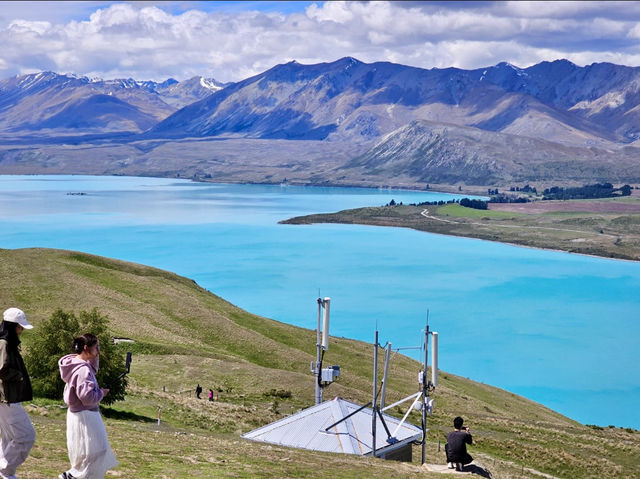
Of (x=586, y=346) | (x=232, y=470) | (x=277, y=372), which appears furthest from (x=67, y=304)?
(x=586, y=346)

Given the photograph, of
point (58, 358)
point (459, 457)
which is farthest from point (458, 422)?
point (58, 358)

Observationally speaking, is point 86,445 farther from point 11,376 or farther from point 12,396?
point 11,376

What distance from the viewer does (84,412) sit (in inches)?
533

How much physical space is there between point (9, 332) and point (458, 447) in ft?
44.9

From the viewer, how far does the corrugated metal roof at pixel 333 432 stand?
98.8ft

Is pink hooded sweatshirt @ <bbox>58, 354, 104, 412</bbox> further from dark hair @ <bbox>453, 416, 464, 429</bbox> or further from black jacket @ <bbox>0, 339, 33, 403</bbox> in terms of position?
dark hair @ <bbox>453, 416, 464, 429</bbox>

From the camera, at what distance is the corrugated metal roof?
3011 cm

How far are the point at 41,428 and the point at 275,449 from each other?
27.2 feet

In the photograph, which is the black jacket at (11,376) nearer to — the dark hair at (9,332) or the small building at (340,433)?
the dark hair at (9,332)

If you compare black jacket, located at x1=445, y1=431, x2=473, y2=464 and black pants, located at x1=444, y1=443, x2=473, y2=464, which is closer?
black jacket, located at x1=445, y1=431, x2=473, y2=464

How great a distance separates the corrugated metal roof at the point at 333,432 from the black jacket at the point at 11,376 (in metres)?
17.2

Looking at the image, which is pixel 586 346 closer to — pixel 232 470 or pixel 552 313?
pixel 552 313

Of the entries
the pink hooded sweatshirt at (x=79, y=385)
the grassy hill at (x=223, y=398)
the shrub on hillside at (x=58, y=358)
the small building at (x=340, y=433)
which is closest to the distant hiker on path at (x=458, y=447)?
the grassy hill at (x=223, y=398)

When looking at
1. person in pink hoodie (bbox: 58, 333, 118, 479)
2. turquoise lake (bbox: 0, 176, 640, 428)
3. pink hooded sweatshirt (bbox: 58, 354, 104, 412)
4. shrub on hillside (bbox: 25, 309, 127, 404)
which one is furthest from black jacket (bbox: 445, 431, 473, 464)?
turquoise lake (bbox: 0, 176, 640, 428)
